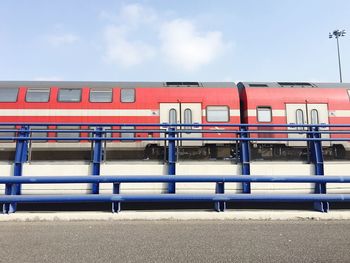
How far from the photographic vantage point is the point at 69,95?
606 inches

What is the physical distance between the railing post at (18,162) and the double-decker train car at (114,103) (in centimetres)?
843

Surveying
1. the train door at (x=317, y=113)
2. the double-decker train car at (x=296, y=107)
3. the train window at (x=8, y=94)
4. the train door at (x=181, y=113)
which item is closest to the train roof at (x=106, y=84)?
the train window at (x=8, y=94)

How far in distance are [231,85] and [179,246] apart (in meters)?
13.1

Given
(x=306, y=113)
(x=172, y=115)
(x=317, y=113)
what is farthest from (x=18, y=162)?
(x=317, y=113)

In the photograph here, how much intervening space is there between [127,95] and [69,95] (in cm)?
291

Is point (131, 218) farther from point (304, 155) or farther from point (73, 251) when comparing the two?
point (304, 155)

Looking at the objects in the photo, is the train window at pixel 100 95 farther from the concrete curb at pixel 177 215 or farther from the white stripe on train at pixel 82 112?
the concrete curb at pixel 177 215

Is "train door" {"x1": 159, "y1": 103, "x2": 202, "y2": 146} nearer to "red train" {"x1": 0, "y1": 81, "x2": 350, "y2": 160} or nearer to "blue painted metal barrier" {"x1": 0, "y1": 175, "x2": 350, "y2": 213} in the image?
"red train" {"x1": 0, "y1": 81, "x2": 350, "y2": 160}

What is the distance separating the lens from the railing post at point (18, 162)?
5.76m

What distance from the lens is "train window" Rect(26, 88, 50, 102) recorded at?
49.9 ft

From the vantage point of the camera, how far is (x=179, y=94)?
51.5 feet

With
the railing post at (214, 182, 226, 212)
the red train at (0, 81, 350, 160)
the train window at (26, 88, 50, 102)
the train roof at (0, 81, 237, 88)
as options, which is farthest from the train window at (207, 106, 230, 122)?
the railing post at (214, 182, 226, 212)

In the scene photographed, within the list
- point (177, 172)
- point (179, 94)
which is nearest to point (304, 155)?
point (177, 172)

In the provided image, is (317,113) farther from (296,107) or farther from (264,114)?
(264,114)
